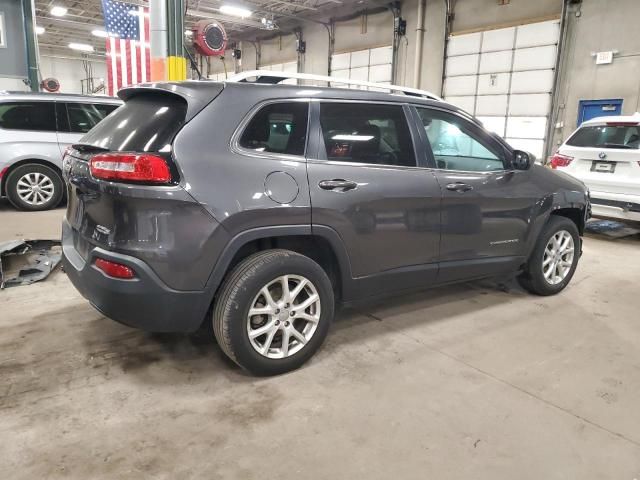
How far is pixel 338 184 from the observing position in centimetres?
262

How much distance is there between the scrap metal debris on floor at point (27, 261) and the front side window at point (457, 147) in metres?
3.31

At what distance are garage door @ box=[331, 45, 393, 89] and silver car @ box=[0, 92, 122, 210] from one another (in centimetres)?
964

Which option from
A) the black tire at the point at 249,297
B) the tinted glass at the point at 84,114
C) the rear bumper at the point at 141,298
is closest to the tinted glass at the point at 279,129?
the black tire at the point at 249,297

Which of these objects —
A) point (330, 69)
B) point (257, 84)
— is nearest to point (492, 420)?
point (257, 84)

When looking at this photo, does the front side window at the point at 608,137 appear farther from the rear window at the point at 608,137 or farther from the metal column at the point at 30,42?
the metal column at the point at 30,42

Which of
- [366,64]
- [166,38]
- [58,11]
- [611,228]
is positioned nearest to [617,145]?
[611,228]

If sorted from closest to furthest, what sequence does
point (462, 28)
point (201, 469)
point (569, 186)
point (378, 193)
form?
1. point (201, 469)
2. point (378, 193)
3. point (569, 186)
4. point (462, 28)

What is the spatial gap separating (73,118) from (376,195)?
597 centimetres

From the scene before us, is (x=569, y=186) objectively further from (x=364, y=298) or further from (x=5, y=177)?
(x=5, y=177)

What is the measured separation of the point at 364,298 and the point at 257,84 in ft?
4.50

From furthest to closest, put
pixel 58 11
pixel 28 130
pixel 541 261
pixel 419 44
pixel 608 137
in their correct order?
1. pixel 58 11
2. pixel 419 44
3. pixel 28 130
4. pixel 608 137
5. pixel 541 261

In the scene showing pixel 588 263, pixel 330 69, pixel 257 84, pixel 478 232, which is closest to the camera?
pixel 257 84

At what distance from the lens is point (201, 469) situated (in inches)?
74.7

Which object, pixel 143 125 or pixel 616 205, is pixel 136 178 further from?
pixel 616 205
